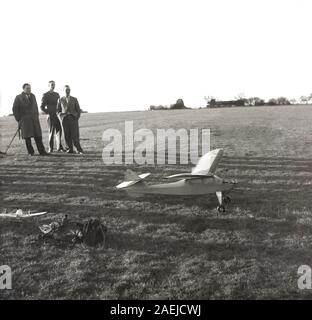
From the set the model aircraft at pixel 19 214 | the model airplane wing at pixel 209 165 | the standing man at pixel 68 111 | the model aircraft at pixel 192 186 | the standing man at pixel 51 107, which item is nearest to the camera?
the model aircraft at pixel 19 214

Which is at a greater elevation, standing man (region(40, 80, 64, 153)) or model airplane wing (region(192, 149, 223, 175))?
standing man (region(40, 80, 64, 153))

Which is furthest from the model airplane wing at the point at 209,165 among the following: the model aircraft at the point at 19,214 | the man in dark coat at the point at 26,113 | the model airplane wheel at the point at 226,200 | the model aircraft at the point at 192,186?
the man in dark coat at the point at 26,113

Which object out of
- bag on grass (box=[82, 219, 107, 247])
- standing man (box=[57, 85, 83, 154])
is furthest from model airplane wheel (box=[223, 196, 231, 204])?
standing man (box=[57, 85, 83, 154])

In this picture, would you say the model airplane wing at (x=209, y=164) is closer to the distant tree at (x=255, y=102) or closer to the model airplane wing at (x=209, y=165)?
the model airplane wing at (x=209, y=165)

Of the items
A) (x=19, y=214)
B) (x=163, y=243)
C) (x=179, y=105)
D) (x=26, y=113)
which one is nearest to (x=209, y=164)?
(x=163, y=243)

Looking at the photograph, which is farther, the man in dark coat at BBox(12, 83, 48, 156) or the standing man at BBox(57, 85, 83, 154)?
the standing man at BBox(57, 85, 83, 154)

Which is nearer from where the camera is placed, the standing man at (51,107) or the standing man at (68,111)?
the standing man at (68,111)

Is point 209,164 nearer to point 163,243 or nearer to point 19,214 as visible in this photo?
point 163,243

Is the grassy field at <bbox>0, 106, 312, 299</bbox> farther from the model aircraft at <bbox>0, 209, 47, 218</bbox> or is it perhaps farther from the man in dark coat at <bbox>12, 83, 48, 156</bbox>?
the man in dark coat at <bbox>12, 83, 48, 156</bbox>

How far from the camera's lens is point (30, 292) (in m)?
4.42

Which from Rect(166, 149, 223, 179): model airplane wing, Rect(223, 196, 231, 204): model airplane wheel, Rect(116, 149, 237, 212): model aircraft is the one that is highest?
Rect(166, 149, 223, 179): model airplane wing

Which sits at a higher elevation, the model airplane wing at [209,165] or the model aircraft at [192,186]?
the model airplane wing at [209,165]

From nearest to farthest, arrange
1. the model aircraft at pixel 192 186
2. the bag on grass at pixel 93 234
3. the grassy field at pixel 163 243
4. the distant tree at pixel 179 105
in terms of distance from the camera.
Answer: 1. the grassy field at pixel 163 243
2. the bag on grass at pixel 93 234
3. the model aircraft at pixel 192 186
4. the distant tree at pixel 179 105

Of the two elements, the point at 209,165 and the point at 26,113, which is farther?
the point at 26,113
